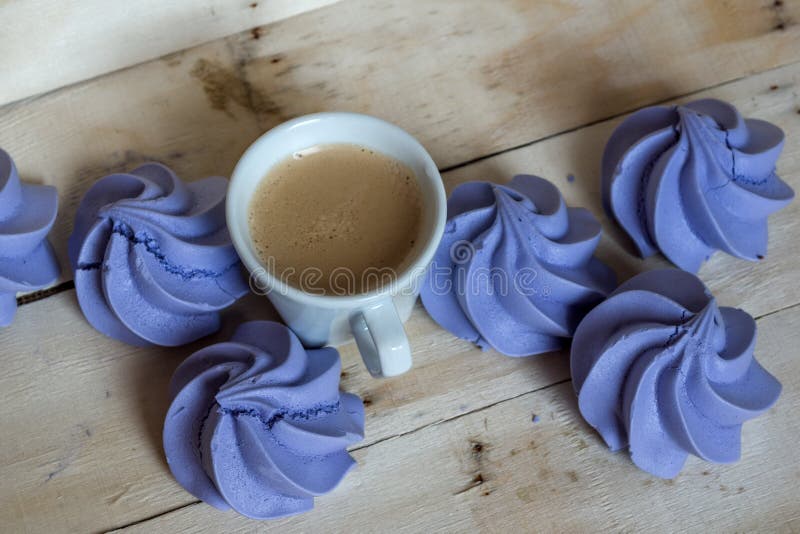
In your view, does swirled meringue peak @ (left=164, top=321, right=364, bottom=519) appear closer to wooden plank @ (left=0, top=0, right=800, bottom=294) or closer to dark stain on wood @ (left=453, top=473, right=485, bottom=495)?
dark stain on wood @ (left=453, top=473, right=485, bottom=495)

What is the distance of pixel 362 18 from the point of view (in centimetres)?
135

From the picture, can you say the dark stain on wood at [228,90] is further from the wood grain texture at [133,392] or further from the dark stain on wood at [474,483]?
the dark stain on wood at [474,483]

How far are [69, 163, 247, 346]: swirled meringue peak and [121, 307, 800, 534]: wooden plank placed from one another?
0.27 metres

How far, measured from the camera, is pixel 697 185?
1130mm

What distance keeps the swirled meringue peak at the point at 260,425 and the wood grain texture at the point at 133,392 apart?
0.17 ft

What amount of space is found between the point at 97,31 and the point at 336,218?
0.59 metres

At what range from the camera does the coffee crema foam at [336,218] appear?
1022 millimetres

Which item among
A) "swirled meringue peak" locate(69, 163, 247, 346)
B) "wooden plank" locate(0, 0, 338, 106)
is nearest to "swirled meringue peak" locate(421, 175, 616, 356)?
"swirled meringue peak" locate(69, 163, 247, 346)

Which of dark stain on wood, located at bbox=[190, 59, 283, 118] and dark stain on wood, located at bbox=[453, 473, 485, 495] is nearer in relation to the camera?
Answer: dark stain on wood, located at bbox=[453, 473, 485, 495]

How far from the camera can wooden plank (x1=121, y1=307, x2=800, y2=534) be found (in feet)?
3.47

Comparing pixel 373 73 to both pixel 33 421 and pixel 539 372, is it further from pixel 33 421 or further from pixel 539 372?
pixel 33 421

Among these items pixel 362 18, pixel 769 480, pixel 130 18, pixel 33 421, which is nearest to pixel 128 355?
pixel 33 421

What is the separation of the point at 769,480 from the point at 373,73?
2.84 feet

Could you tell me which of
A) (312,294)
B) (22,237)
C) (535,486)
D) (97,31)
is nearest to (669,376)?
(535,486)
